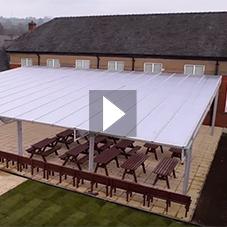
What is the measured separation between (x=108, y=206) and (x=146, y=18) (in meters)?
17.8

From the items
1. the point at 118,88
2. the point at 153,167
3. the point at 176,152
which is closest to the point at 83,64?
the point at 118,88

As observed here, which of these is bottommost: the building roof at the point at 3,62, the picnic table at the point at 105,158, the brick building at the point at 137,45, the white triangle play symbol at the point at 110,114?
the picnic table at the point at 105,158

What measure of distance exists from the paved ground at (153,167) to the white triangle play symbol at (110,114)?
91.2 inches

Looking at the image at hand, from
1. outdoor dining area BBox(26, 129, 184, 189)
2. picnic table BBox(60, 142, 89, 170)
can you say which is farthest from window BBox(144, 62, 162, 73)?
picnic table BBox(60, 142, 89, 170)

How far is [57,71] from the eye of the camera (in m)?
18.8

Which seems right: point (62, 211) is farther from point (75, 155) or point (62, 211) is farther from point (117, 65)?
point (117, 65)

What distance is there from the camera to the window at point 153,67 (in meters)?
19.6

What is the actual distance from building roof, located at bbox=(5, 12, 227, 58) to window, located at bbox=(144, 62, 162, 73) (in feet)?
2.45

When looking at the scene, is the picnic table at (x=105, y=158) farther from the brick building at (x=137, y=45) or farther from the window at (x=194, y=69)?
the brick building at (x=137, y=45)

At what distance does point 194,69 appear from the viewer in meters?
18.6

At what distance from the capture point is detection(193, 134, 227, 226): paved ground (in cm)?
859

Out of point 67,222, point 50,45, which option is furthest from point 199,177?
point 50,45

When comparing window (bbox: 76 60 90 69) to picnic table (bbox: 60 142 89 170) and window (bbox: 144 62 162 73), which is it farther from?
picnic table (bbox: 60 142 89 170)

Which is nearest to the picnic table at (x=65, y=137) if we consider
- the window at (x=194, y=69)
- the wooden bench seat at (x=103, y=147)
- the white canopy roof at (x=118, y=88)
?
the wooden bench seat at (x=103, y=147)
